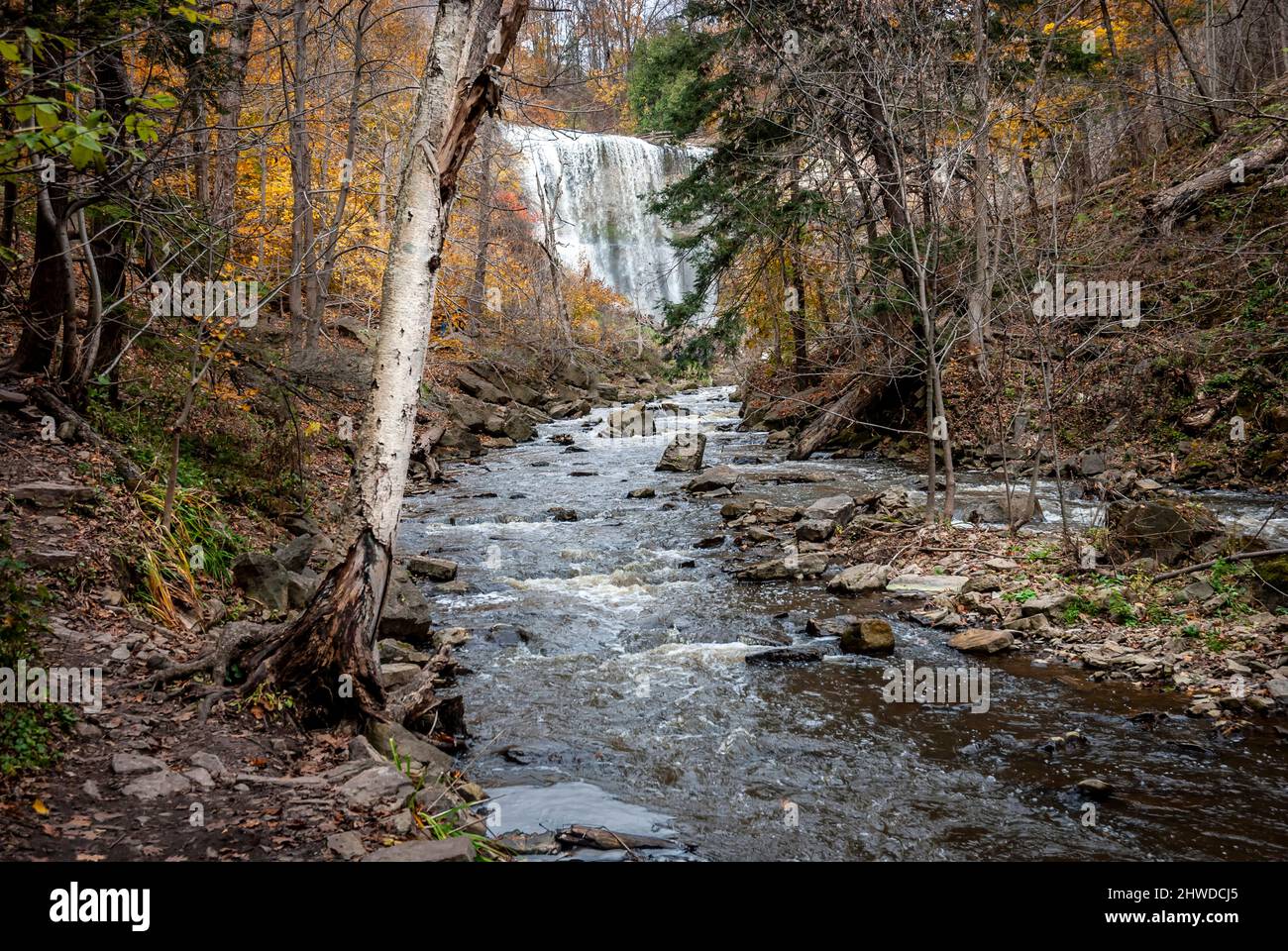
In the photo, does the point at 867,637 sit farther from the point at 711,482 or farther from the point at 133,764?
the point at 711,482

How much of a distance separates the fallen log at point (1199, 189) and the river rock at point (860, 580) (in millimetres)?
10248

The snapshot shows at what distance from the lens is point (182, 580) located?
6055mm

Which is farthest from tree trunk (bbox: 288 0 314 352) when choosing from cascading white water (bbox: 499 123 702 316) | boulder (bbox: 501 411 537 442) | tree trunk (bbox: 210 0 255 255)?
cascading white water (bbox: 499 123 702 316)

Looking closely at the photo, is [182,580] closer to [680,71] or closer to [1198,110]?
[680,71]

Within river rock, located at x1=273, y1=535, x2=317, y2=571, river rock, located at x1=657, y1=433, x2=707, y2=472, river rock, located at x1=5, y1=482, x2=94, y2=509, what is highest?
river rock, located at x1=5, y1=482, x2=94, y2=509

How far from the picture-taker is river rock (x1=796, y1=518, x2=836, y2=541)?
1080cm

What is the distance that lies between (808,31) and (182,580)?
42.3 feet

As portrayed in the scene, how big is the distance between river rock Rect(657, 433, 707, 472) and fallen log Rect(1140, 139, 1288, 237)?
9.68 m

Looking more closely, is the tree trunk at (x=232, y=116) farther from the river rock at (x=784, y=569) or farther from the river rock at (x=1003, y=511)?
the river rock at (x=1003, y=511)

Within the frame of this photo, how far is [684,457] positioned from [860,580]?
331 inches

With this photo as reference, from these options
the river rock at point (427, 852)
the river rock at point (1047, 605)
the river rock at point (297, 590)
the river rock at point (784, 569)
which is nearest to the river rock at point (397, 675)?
the river rock at point (297, 590)

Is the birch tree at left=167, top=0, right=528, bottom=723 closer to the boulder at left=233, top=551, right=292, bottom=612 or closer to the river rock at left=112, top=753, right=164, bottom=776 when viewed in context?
the river rock at left=112, top=753, right=164, bottom=776

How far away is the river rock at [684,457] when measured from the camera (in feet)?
55.7
